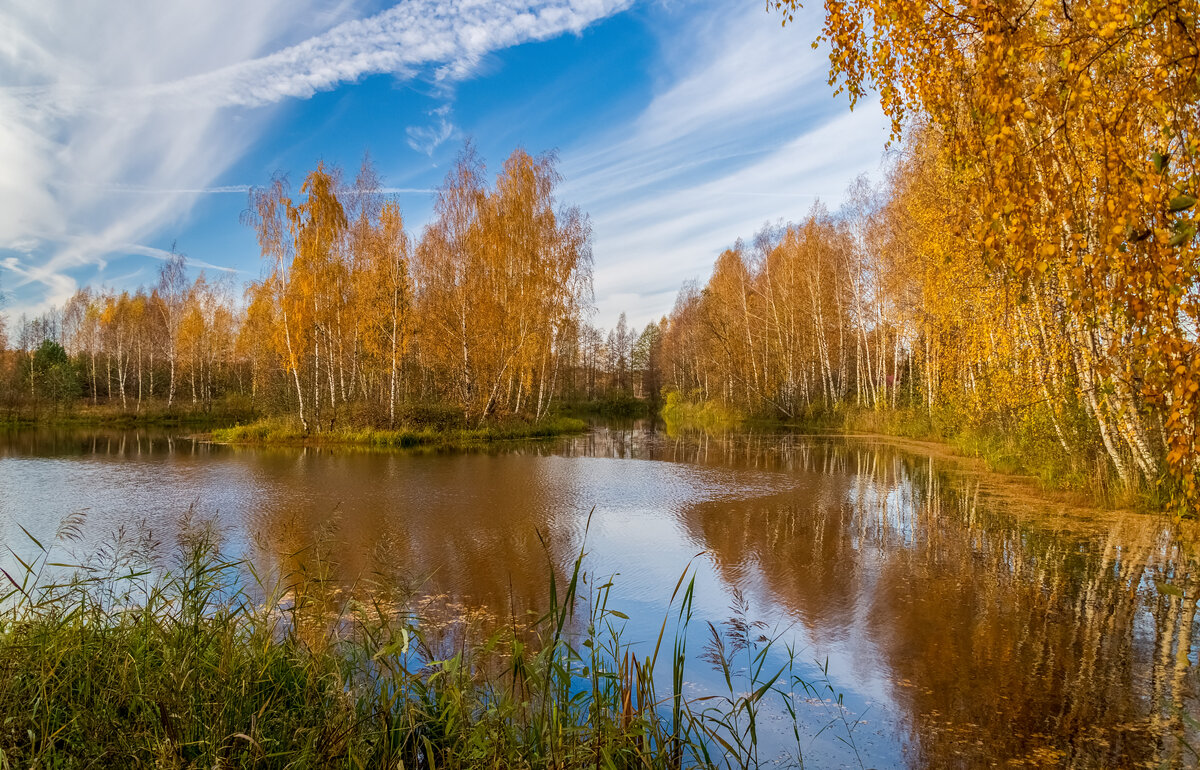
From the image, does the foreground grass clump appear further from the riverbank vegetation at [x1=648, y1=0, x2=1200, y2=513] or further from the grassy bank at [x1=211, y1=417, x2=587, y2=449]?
the grassy bank at [x1=211, y1=417, x2=587, y2=449]

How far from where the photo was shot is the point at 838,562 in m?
7.38

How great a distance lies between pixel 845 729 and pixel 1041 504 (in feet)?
28.1

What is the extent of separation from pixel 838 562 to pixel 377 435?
17239 millimetres

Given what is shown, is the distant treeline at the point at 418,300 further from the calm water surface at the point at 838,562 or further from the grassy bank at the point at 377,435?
the calm water surface at the point at 838,562

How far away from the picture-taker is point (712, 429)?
3155 centimetres

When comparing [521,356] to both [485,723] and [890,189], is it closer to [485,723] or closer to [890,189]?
[890,189]

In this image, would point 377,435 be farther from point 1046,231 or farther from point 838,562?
point 1046,231

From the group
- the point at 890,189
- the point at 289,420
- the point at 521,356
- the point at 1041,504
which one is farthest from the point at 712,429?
the point at 1041,504

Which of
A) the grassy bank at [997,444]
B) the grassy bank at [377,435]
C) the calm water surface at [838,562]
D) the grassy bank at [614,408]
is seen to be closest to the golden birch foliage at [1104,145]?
the calm water surface at [838,562]

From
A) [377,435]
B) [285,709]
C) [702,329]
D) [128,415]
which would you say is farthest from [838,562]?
[128,415]

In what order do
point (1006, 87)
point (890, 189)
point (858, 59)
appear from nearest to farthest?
point (1006, 87)
point (858, 59)
point (890, 189)

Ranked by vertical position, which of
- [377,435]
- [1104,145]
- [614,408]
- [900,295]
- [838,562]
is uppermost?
[900,295]

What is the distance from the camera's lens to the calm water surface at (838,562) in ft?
12.6

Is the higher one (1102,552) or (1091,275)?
(1091,275)
